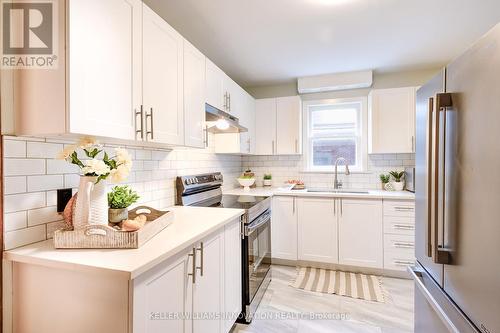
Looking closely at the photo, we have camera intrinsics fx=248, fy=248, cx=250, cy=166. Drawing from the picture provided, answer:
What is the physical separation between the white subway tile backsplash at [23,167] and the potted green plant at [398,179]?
10.9 feet

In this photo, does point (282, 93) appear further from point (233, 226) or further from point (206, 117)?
point (233, 226)

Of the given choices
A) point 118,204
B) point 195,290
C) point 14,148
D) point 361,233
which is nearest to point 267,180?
point 361,233

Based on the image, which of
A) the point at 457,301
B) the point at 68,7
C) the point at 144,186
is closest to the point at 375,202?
the point at 457,301

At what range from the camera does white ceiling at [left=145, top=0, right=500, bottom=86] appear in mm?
1765

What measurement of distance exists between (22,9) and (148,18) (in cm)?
54

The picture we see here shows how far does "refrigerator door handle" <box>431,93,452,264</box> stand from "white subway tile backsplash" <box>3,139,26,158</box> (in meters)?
1.71

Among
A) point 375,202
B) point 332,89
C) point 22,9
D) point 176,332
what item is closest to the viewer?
point 22,9

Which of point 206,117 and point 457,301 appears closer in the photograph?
point 457,301

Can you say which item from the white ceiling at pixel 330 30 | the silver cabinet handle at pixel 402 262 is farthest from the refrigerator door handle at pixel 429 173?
the silver cabinet handle at pixel 402 262

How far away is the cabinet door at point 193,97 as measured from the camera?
5.77 feet

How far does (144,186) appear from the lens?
1816 mm

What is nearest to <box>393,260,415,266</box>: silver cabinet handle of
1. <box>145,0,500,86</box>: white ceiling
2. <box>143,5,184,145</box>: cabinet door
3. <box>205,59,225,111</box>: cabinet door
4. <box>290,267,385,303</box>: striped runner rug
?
<box>290,267,385,303</box>: striped runner rug

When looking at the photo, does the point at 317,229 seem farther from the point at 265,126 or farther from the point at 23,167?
the point at 23,167

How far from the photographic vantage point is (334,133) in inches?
137
